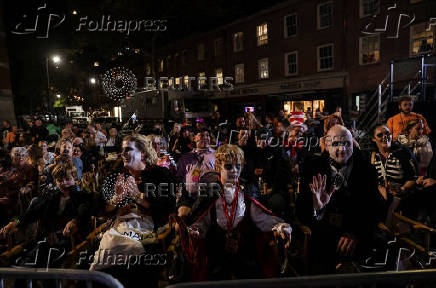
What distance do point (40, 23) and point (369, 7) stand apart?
1799 centimetres

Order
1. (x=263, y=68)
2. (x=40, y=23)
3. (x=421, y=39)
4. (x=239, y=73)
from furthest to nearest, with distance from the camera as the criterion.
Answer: (x=239, y=73), (x=263, y=68), (x=421, y=39), (x=40, y=23)

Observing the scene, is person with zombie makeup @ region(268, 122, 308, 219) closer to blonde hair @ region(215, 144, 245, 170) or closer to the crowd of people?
the crowd of people

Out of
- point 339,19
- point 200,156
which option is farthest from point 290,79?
point 200,156

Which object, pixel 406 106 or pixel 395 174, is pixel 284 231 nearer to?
pixel 395 174

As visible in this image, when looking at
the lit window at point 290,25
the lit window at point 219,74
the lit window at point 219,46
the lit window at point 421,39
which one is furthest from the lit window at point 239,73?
the lit window at point 421,39

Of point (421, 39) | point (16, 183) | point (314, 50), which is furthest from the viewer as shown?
point (314, 50)

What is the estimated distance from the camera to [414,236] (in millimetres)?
3805

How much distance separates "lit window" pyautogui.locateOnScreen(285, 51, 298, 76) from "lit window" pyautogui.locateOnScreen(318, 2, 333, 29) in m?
2.80

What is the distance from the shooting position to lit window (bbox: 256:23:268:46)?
23.4 metres

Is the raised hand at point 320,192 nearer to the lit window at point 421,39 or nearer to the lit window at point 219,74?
the lit window at point 421,39

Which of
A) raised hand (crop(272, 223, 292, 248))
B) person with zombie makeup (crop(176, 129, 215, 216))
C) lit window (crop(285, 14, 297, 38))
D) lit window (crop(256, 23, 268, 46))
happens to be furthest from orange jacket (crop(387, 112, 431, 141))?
lit window (crop(256, 23, 268, 46))

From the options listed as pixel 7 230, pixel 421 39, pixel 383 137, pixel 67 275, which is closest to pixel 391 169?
pixel 383 137

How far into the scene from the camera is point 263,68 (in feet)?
80.0

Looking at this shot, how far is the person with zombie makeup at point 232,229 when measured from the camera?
2650 millimetres
